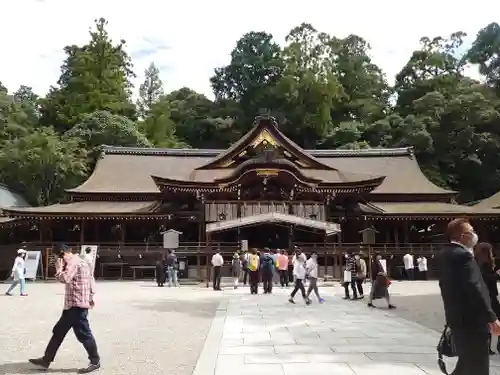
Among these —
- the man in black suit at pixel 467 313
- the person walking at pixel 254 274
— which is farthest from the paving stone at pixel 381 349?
the person walking at pixel 254 274

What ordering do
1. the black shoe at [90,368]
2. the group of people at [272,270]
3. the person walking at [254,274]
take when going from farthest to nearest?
the person walking at [254,274], the group of people at [272,270], the black shoe at [90,368]

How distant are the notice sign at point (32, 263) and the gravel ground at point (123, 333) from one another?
726 centimetres

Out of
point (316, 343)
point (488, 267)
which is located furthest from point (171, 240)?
point (488, 267)

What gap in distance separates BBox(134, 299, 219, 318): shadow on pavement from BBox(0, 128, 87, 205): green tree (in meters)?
25.6

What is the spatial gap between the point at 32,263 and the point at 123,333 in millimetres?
15581

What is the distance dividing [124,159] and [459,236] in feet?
111

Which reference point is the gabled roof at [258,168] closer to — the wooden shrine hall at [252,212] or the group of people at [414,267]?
the wooden shrine hall at [252,212]

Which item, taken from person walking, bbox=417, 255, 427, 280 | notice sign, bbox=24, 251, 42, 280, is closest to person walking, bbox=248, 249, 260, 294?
notice sign, bbox=24, 251, 42, 280

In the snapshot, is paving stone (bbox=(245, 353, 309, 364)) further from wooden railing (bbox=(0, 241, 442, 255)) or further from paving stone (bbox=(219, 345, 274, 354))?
wooden railing (bbox=(0, 241, 442, 255))

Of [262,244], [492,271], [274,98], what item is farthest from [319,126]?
[492,271]

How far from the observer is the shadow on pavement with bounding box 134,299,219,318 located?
11.8 metres

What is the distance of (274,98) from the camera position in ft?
182

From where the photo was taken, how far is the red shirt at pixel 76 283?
6012 millimetres

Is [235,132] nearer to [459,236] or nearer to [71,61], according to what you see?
[71,61]
